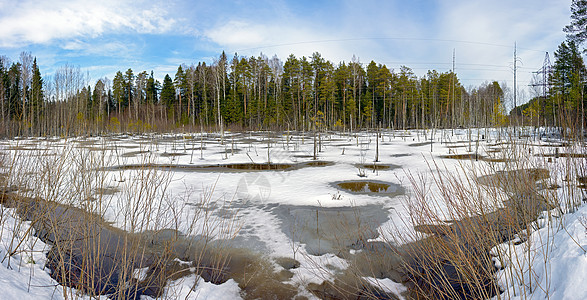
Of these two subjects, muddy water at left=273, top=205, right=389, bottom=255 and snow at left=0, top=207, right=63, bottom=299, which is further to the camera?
muddy water at left=273, top=205, right=389, bottom=255

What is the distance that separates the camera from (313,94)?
1997 inches

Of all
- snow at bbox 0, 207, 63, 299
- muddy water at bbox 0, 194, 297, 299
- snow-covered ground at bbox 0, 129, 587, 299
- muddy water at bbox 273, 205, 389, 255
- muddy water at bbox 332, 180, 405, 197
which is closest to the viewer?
snow at bbox 0, 207, 63, 299

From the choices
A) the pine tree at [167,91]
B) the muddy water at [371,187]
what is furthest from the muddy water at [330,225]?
the pine tree at [167,91]

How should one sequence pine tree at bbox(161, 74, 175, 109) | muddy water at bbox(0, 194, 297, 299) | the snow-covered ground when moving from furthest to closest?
1. pine tree at bbox(161, 74, 175, 109)
2. muddy water at bbox(0, 194, 297, 299)
3. the snow-covered ground

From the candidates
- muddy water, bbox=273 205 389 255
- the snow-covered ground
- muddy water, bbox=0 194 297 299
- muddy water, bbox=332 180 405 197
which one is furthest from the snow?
muddy water, bbox=332 180 405 197

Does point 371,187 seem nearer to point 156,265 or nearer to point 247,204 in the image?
point 247,204

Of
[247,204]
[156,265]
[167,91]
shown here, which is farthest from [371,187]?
[167,91]

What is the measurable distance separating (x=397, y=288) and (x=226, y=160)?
41.2 feet

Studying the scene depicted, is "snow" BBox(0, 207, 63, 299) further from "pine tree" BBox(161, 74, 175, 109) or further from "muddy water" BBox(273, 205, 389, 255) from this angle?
"pine tree" BBox(161, 74, 175, 109)

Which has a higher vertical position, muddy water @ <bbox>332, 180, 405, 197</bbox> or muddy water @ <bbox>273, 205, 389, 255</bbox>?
muddy water @ <bbox>332, 180, 405, 197</bbox>

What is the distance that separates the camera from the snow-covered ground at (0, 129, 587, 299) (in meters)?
2.98

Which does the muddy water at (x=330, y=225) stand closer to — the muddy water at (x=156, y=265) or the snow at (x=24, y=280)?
the muddy water at (x=156, y=265)

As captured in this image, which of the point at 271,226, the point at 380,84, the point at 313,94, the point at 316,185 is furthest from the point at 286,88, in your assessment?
the point at 271,226

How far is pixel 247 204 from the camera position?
7863 millimetres
